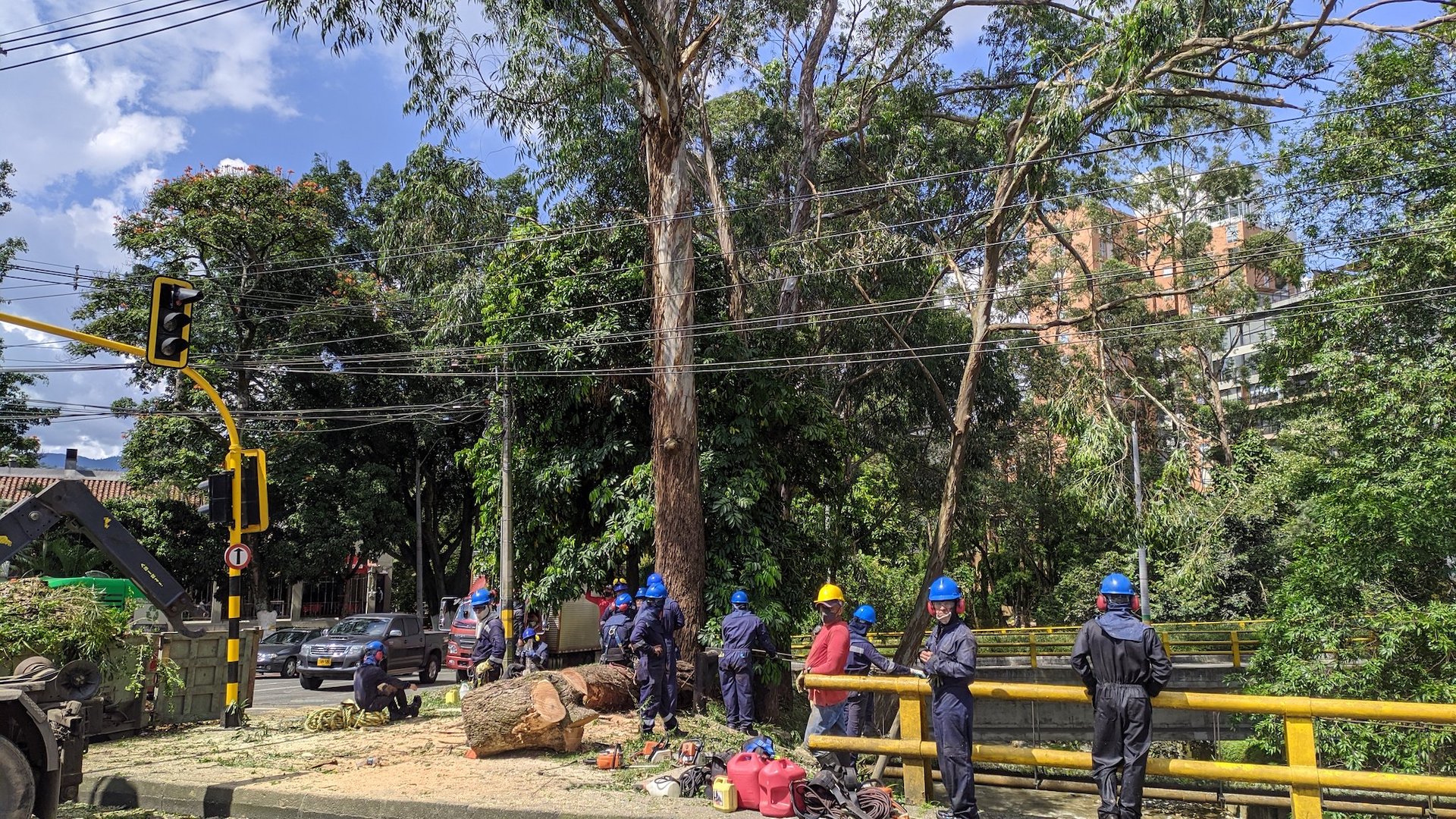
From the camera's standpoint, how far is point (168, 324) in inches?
Result: 466

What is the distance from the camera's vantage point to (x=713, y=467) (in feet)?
51.4

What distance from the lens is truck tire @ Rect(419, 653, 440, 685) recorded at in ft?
76.9

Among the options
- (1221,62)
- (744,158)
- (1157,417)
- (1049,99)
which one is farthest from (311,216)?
(1157,417)

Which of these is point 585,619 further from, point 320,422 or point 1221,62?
point 1221,62

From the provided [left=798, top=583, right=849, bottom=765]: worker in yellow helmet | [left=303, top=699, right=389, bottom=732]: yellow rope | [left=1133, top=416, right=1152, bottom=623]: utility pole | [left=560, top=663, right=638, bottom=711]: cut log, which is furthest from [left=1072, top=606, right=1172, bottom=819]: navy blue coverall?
[left=1133, top=416, right=1152, bottom=623]: utility pole

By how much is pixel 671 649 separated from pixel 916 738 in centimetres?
381

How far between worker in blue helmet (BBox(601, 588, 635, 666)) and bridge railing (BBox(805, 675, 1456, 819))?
165 inches

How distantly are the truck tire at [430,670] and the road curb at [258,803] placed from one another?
14.4 m

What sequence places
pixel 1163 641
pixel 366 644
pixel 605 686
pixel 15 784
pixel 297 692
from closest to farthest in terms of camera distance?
pixel 15 784
pixel 605 686
pixel 297 692
pixel 366 644
pixel 1163 641

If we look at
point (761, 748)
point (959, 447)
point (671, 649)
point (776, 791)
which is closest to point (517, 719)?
point (671, 649)

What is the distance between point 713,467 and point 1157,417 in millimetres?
26467

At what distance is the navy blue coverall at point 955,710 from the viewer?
6.94 metres

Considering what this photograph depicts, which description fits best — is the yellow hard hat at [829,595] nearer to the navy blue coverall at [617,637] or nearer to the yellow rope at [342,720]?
the navy blue coverall at [617,637]

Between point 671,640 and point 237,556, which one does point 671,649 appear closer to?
point 671,640
